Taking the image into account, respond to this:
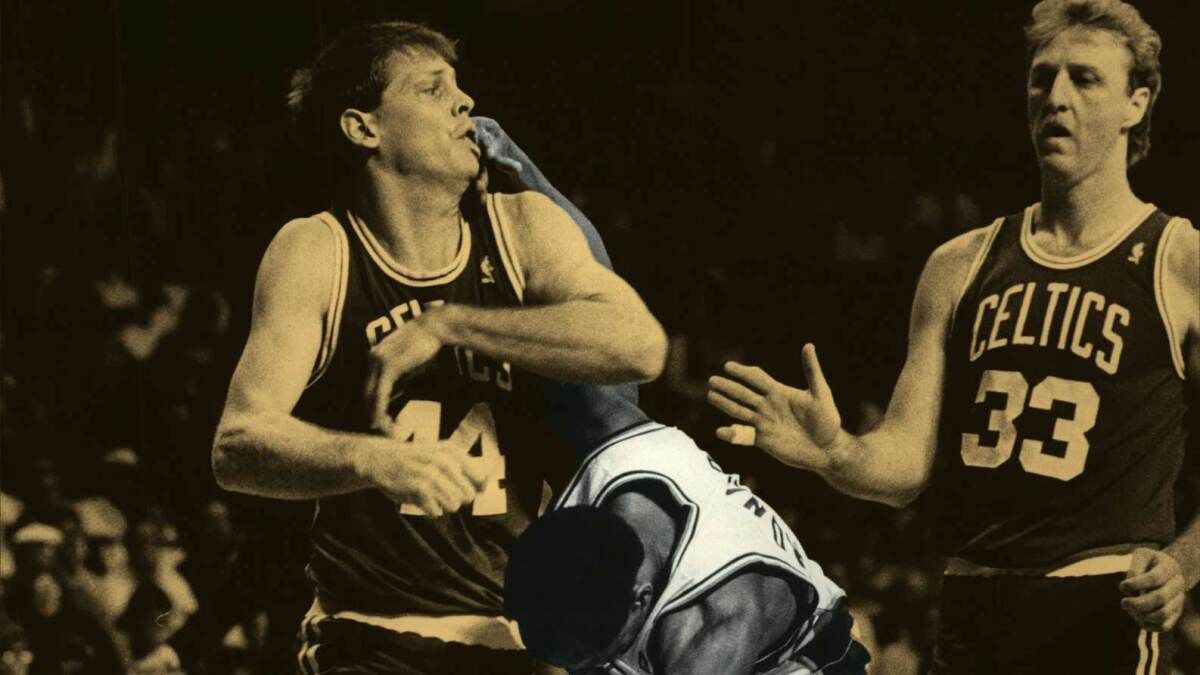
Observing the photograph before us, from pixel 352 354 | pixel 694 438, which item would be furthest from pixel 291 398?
pixel 694 438

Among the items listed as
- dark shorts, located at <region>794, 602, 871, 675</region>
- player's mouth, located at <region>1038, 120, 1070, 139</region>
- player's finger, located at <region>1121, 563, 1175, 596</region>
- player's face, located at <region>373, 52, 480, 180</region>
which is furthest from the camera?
player's face, located at <region>373, 52, 480, 180</region>

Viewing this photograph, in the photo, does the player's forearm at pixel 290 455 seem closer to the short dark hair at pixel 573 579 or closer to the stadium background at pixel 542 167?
the stadium background at pixel 542 167

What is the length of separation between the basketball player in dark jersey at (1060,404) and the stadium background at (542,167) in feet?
0.25

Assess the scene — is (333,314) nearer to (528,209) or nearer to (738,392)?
(528,209)

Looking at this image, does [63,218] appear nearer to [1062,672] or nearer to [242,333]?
[242,333]

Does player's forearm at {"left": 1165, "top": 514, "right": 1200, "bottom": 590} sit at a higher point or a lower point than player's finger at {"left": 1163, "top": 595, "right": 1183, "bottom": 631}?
higher

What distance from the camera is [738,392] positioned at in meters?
3.48

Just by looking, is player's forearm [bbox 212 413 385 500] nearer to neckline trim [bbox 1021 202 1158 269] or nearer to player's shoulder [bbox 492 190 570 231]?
player's shoulder [bbox 492 190 570 231]

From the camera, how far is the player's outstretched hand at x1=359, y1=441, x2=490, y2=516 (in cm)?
336

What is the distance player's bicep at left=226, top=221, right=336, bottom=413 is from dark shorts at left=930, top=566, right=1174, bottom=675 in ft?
4.56

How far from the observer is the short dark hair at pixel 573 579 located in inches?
135

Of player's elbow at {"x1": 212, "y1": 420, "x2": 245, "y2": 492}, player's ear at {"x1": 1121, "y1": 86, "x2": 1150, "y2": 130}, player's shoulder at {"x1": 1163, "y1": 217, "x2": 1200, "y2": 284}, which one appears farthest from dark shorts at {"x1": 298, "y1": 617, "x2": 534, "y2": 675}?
player's ear at {"x1": 1121, "y1": 86, "x2": 1150, "y2": 130}

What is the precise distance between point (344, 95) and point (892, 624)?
1513 mm

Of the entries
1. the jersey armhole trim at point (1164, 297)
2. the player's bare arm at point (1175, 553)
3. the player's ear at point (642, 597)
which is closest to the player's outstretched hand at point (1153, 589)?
the player's bare arm at point (1175, 553)
